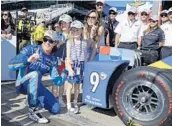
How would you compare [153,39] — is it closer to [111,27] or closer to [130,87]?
[130,87]

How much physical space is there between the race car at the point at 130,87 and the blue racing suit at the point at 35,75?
520mm

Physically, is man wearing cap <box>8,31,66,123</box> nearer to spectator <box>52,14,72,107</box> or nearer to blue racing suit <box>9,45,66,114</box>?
blue racing suit <box>9,45,66,114</box>

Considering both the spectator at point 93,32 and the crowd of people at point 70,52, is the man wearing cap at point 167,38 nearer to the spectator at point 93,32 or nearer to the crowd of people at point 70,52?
the crowd of people at point 70,52

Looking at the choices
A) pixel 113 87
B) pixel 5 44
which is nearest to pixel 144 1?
pixel 5 44

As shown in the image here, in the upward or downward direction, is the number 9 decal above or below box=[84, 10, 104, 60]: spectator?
below

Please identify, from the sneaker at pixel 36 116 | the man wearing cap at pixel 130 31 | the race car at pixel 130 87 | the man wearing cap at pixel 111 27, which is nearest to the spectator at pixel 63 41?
the race car at pixel 130 87

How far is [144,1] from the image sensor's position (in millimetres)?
8789

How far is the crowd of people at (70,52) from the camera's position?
174 inches

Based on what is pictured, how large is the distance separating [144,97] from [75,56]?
48.0 inches

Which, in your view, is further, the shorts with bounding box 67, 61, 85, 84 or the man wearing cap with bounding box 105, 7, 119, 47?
the man wearing cap with bounding box 105, 7, 119, 47

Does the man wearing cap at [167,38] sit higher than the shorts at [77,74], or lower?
higher

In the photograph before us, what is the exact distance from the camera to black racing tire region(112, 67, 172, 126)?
405 cm

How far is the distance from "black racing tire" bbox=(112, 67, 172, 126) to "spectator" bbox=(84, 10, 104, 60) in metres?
0.89

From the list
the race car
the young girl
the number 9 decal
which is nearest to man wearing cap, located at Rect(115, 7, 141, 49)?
the race car
